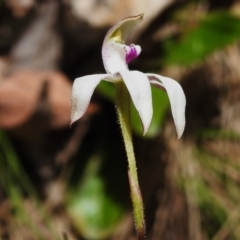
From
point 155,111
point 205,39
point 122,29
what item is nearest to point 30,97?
point 155,111

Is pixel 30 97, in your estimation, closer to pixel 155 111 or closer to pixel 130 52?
pixel 155 111

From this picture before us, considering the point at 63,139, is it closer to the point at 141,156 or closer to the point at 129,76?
the point at 141,156

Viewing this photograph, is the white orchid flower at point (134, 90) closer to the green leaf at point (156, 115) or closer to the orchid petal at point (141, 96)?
the orchid petal at point (141, 96)

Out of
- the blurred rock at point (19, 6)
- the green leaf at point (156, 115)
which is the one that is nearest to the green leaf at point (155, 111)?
the green leaf at point (156, 115)

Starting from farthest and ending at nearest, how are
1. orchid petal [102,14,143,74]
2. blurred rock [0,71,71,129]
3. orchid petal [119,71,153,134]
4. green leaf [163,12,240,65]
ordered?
green leaf [163,12,240,65] → blurred rock [0,71,71,129] → orchid petal [102,14,143,74] → orchid petal [119,71,153,134]

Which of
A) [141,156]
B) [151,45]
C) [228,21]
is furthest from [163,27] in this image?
[141,156]

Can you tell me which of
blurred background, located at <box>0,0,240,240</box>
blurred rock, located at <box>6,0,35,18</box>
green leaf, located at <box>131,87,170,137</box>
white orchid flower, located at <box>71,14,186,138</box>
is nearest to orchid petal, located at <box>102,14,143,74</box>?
white orchid flower, located at <box>71,14,186,138</box>

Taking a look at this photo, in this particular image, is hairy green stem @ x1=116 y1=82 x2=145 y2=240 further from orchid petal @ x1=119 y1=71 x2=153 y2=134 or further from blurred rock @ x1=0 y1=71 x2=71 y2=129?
blurred rock @ x1=0 y1=71 x2=71 y2=129
